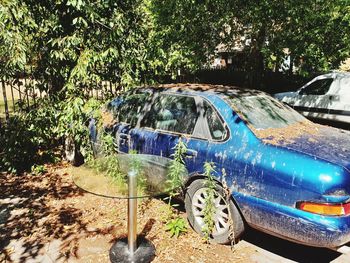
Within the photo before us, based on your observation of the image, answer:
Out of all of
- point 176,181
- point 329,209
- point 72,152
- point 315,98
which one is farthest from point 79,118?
point 315,98

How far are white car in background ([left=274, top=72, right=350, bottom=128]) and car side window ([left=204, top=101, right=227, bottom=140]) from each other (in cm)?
691

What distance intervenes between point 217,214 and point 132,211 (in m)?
1.09

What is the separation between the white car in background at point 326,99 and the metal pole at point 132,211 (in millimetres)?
8094

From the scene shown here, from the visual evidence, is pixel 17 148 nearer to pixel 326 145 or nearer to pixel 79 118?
pixel 79 118

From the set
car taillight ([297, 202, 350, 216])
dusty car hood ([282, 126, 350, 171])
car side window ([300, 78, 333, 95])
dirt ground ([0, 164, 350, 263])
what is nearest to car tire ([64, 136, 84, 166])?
dirt ground ([0, 164, 350, 263])

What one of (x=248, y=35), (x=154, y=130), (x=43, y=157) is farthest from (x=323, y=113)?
(x=43, y=157)

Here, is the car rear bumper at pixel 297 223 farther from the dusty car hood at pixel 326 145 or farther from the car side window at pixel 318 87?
the car side window at pixel 318 87

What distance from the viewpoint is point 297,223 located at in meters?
3.41

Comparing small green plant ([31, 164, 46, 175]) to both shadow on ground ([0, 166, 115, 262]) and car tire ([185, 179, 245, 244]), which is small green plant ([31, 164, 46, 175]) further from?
car tire ([185, 179, 245, 244])

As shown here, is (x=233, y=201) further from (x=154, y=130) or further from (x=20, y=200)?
(x=20, y=200)

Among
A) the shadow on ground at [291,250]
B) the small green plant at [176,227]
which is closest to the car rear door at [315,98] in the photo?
the shadow on ground at [291,250]

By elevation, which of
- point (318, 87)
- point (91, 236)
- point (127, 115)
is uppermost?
point (318, 87)

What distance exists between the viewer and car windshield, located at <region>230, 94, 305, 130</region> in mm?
4336

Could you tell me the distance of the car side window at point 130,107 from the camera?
5.52 meters
